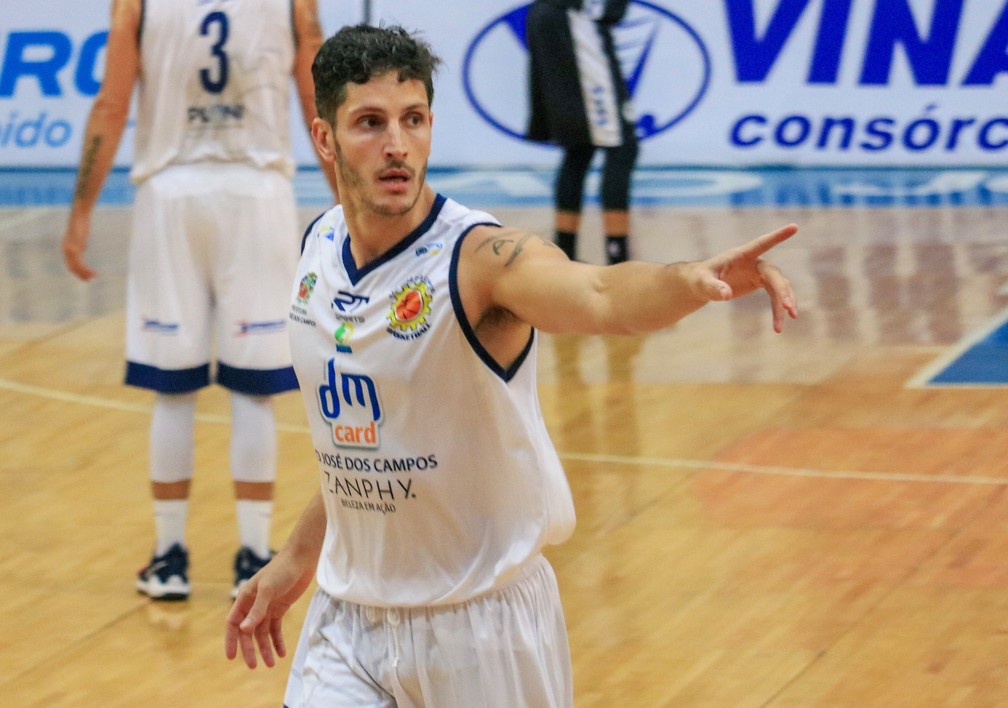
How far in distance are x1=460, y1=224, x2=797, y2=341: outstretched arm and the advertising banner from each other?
31.0 feet

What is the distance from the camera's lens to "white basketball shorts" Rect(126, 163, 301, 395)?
573 centimetres

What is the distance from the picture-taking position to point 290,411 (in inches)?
324

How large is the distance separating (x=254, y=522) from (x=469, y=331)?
9.52 ft

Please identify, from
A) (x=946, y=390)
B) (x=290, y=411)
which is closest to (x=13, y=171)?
(x=290, y=411)

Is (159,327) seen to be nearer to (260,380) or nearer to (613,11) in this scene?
(260,380)

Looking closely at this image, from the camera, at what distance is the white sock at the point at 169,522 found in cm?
585

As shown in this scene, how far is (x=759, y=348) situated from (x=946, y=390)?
1.20m

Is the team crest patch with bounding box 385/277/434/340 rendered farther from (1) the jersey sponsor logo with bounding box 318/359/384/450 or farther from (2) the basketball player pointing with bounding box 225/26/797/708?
(1) the jersey sponsor logo with bounding box 318/359/384/450

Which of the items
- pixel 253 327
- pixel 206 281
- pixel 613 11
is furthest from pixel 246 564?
pixel 613 11

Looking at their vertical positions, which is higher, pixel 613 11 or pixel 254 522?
pixel 613 11

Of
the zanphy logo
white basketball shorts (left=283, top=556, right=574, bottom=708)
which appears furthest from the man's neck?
the zanphy logo

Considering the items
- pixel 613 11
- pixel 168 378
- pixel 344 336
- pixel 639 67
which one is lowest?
pixel 168 378

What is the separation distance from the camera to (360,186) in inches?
125

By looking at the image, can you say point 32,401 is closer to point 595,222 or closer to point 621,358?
point 621,358
